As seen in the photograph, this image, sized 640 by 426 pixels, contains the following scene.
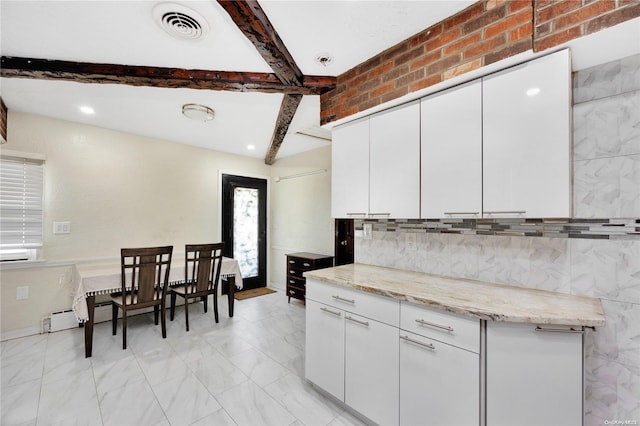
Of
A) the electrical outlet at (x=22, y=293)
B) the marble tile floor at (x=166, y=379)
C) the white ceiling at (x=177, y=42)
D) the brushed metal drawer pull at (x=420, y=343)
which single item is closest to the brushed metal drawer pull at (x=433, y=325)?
the brushed metal drawer pull at (x=420, y=343)

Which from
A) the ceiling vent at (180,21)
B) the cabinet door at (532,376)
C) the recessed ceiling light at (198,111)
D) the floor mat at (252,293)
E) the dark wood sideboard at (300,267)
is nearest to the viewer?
the cabinet door at (532,376)

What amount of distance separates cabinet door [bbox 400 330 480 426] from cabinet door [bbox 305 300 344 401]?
47 centimetres

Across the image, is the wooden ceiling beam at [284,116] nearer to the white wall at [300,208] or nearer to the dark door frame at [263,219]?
the white wall at [300,208]

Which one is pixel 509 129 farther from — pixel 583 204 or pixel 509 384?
pixel 509 384

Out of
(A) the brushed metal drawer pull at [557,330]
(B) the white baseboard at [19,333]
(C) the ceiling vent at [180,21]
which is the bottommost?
Answer: (B) the white baseboard at [19,333]

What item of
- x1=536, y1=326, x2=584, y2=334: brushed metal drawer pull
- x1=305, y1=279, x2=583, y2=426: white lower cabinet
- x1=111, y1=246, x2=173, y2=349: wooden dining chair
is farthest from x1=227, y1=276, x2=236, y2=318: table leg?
x1=536, y1=326, x2=584, y2=334: brushed metal drawer pull

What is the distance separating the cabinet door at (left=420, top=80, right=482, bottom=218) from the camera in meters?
1.61

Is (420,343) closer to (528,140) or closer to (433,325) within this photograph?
(433,325)

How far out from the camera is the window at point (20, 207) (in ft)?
9.56

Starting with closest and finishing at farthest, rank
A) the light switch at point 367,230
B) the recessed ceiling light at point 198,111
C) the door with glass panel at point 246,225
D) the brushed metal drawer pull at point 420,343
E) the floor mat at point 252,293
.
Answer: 1. the brushed metal drawer pull at point 420,343
2. the light switch at point 367,230
3. the recessed ceiling light at point 198,111
4. the floor mat at point 252,293
5. the door with glass panel at point 246,225

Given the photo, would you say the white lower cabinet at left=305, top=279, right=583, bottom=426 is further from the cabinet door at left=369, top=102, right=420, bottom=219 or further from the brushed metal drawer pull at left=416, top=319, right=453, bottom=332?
the cabinet door at left=369, top=102, right=420, bottom=219

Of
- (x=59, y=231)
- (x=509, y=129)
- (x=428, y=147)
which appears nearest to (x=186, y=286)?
(x=59, y=231)

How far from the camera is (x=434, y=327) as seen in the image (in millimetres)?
1434

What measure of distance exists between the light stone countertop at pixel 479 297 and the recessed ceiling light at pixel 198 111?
2164 millimetres
